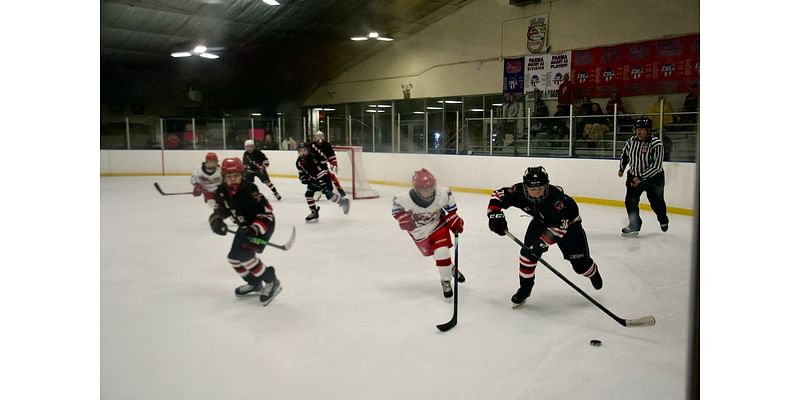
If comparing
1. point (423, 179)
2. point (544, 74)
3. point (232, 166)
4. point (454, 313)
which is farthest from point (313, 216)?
point (544, 74)

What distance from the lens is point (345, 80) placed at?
1.54 metres

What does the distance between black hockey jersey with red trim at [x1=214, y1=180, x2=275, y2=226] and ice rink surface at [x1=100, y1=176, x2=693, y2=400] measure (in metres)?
0.05

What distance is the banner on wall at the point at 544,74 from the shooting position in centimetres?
141

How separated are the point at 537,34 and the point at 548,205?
1.84 ft

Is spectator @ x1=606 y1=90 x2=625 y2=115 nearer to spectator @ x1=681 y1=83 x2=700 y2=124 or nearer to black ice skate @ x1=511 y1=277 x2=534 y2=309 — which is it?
spectator @ x1=681 y1=83 x2=700 y2=124

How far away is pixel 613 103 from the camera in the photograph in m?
1.38

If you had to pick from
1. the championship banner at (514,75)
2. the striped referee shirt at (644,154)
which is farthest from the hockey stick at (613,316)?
the championship banner at (514,75)

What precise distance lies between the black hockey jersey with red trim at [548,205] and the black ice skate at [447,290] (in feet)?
0.98

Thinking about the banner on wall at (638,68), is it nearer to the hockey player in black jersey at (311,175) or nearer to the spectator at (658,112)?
the spectator at (658,112)

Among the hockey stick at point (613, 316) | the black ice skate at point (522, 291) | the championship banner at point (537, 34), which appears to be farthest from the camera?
the black ice skate at point (522, 291)

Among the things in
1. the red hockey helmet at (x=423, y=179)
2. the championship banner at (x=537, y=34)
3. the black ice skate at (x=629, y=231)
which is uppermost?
the championship banner at (x=537, y=34)

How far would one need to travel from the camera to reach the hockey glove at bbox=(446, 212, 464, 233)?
173 cm
